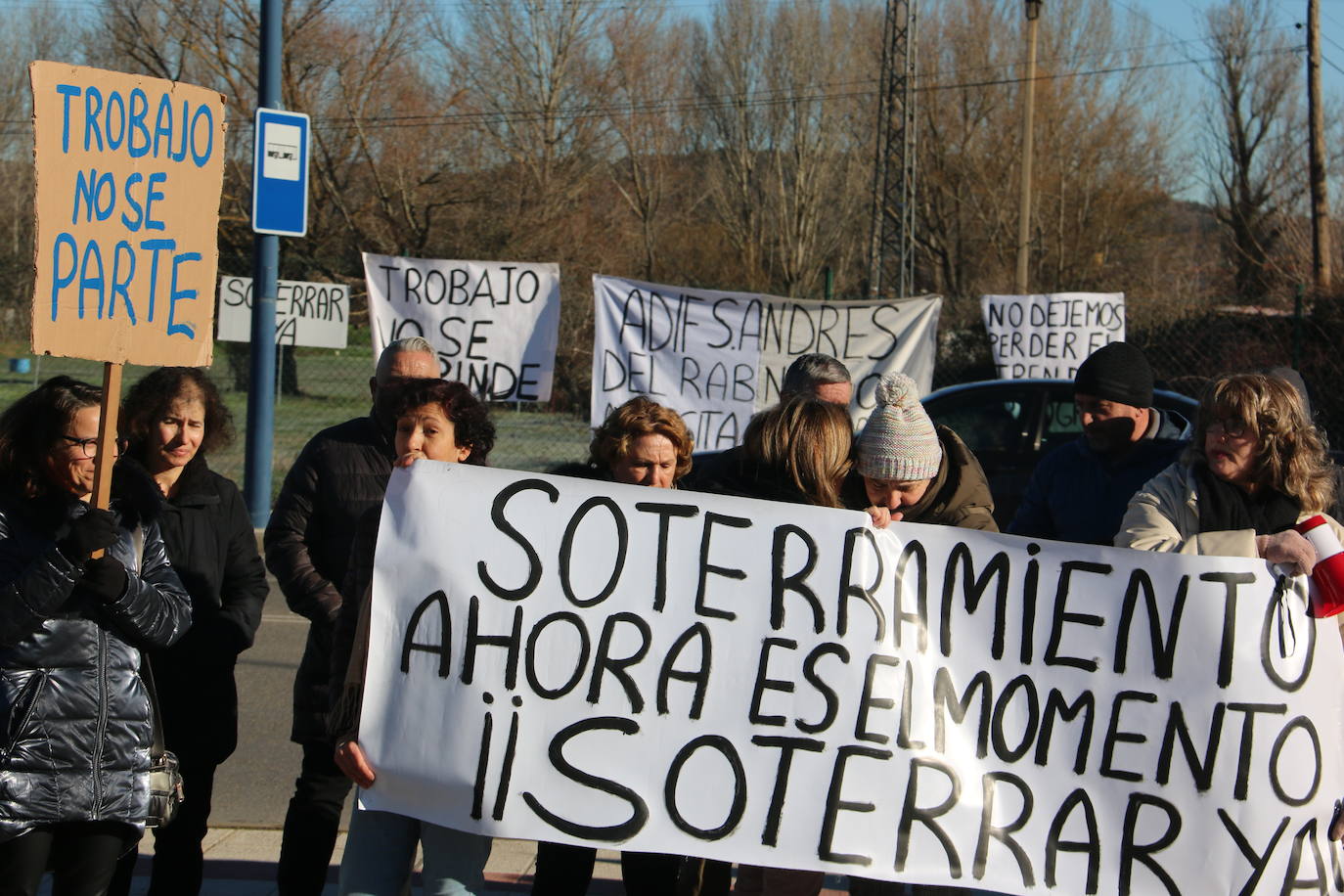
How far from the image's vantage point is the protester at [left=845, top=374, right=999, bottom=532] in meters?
3.27

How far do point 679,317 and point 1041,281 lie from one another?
955 inches

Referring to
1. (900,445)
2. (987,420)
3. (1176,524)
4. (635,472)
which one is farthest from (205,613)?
(987,420)

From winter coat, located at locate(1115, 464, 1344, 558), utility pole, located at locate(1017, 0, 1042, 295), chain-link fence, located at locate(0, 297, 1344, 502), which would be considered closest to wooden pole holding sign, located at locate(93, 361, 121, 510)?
winter coat, located at locate(1115, 464, 1344, 558)

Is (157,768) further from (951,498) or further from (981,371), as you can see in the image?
(981,371)

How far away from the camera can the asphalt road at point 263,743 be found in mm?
4895

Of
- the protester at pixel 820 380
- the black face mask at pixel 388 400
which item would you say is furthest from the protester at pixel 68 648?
the protester at pixel 820 380

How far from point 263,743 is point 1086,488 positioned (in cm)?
352

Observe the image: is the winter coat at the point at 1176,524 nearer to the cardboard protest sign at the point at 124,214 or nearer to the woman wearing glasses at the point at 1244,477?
the woman wearing glasses at the point at 1244,477

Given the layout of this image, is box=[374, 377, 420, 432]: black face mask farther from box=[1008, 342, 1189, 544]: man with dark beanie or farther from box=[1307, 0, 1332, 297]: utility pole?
box=[1307, 0, 1332, 297]: utility pole

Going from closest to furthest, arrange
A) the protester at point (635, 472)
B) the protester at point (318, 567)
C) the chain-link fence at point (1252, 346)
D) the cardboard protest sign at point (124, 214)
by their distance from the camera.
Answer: the cardboard protest sign at point (124, 214) < the protester at point (635, 472) < the protester at point (318, 567) < the chain-link fence at point (1252, 346)

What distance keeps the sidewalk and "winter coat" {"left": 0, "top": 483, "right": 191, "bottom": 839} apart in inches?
45.7

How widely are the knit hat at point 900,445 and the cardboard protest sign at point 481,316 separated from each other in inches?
192

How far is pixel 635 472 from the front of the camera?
3.56 metres

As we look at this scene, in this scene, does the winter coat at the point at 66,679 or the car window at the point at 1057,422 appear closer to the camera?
the winter coat at the point at 66,679
